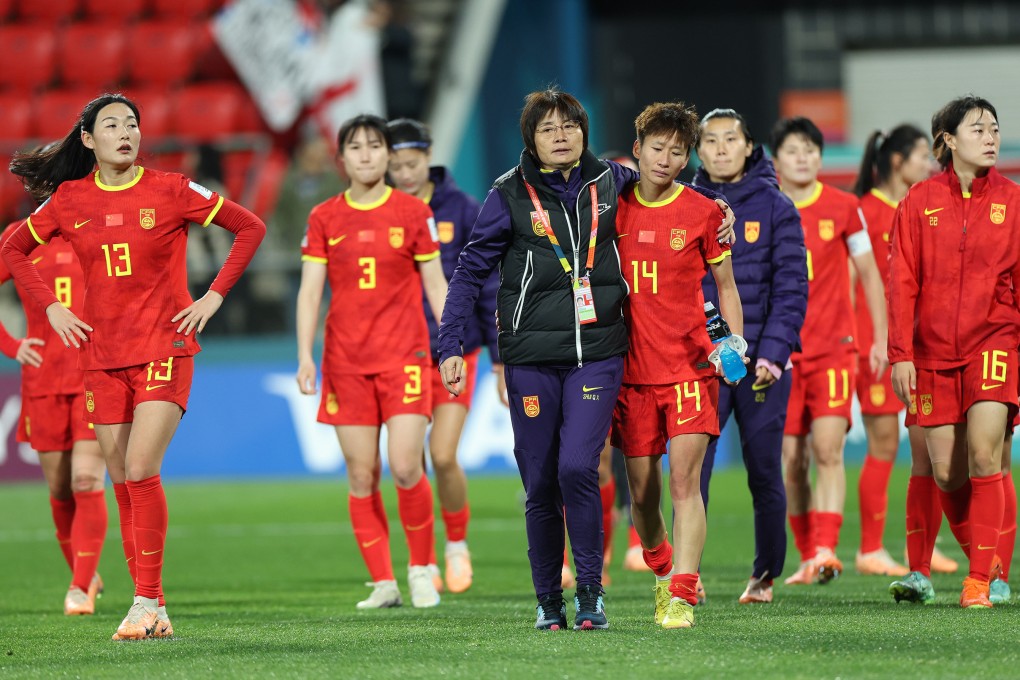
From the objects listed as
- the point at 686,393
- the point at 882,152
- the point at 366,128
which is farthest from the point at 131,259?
the point at 882,152

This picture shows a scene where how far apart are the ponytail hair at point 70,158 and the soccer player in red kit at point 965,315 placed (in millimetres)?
3281

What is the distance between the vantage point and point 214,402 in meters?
16.6

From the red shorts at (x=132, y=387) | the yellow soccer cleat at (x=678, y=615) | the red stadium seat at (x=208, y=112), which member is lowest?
the yellow soccer cleat at (x=678, y=615)

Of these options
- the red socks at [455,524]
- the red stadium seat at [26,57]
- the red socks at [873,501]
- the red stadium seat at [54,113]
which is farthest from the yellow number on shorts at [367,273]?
the red stadium seat at [26,57]

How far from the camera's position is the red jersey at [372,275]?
7691 mm

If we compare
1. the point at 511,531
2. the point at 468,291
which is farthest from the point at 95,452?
the point at 511,531

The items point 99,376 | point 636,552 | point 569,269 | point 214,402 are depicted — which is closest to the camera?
point 569,269

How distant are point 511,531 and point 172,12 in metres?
12.3

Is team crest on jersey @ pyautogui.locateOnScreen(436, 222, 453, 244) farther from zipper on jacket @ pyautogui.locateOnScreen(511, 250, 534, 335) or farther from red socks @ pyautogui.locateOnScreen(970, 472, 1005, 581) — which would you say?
red socks @ pyautogui.locateOnScreen(970, 472, 1005, 581)

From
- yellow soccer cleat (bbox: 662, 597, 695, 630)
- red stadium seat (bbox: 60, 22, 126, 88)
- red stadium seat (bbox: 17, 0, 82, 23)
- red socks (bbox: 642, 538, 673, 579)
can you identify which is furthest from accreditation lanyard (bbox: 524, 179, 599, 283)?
red stadium seat (bbox: 17, 0, 82, 23)

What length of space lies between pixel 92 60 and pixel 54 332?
46.6 feet

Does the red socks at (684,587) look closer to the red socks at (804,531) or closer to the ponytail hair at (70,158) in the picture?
the red socks at (804,531)

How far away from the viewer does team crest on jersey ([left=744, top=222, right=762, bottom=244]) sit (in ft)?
24.0

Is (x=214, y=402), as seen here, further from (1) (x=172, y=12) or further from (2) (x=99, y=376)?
(2) (x=99, y=376)
